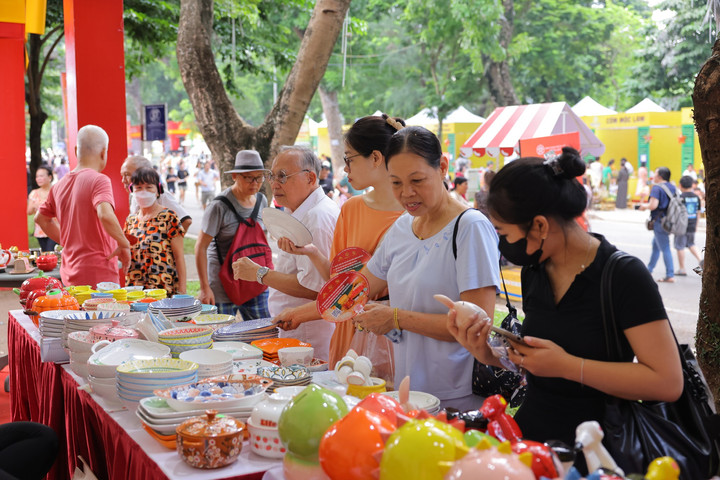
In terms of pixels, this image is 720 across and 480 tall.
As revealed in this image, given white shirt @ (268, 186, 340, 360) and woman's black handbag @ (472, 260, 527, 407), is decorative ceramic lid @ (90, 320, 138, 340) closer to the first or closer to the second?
white shirt @ (268, 186, 340, 360)

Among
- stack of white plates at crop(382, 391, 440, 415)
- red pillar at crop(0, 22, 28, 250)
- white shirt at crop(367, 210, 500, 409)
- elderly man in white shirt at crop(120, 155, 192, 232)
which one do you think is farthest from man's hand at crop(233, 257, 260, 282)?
red pillar at crop(0, 22, 28, 250)

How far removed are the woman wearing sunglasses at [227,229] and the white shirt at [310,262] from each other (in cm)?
121

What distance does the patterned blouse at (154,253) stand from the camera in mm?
4930

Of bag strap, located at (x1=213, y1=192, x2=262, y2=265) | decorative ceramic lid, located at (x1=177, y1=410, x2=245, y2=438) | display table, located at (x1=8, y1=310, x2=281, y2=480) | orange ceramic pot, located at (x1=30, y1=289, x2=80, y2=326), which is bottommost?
display table, located at (x1=8, y1=310, x2=281, y2=480)

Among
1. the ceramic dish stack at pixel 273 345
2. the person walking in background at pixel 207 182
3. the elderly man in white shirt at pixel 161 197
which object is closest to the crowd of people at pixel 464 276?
the ceramic dish stack at pixel 273 345

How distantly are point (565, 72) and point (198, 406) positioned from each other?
25.1m

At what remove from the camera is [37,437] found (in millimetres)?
2479

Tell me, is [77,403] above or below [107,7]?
below

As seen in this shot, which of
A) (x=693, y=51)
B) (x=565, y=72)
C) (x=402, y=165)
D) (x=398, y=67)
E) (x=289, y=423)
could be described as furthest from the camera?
(x=398, y=67)

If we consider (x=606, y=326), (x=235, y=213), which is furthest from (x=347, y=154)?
(x=235, y=213)

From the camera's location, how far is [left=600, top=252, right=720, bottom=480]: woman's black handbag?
166 centimetres

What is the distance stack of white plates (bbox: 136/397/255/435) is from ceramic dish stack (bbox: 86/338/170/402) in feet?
1.08

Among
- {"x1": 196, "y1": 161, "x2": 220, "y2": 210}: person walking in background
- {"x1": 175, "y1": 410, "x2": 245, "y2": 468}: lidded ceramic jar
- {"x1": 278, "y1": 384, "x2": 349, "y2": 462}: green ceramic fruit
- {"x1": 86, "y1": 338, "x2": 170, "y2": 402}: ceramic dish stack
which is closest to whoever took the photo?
{"x1": 278, "y1": 384, "x2": 349, "y2": 462}: green ceramic fruit

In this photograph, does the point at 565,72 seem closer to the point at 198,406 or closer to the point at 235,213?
the point at 235,213
